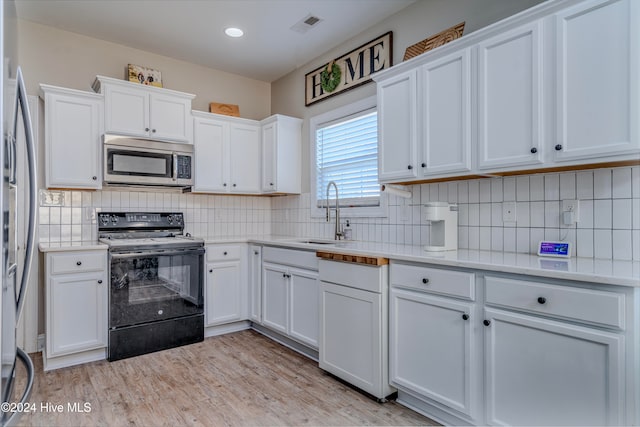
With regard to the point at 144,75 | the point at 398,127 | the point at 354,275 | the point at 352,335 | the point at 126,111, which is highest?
the point at 144,75

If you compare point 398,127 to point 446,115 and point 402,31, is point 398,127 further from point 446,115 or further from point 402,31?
point 402,31

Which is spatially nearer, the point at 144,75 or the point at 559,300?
the point at 559,300

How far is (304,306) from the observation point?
9.57ft

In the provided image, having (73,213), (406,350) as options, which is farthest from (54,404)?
(406,350)

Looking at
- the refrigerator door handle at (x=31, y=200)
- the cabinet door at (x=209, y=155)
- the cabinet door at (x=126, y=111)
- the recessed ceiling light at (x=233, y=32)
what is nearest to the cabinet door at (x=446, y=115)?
the recessed ceiling light at (x=233, y=32)

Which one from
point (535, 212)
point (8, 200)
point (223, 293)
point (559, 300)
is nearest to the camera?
point (8, 200)

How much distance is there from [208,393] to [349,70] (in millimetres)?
2792

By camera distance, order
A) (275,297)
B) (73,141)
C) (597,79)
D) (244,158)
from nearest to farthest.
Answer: (597,79), (73,141), (275,297), (244,158)

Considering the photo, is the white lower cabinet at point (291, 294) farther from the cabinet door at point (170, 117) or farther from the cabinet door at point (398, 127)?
the cabinet door at point (170, 117)

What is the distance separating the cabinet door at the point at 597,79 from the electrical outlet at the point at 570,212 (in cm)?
36

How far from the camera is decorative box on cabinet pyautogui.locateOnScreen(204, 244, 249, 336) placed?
342cm

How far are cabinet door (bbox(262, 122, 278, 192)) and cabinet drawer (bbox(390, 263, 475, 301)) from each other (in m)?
2.03

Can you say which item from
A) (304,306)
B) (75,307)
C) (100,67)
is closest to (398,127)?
(304,306)

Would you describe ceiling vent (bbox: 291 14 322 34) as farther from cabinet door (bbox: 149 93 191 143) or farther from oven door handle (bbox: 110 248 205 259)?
oven door handle (bbox: 110 248 205 259)
